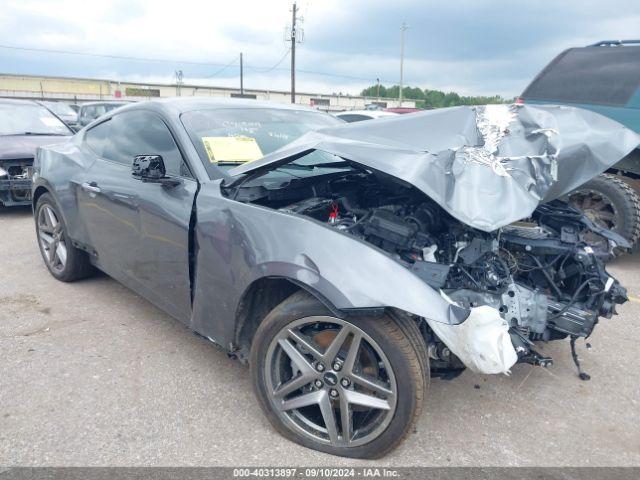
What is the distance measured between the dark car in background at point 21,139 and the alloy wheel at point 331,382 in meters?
6.25

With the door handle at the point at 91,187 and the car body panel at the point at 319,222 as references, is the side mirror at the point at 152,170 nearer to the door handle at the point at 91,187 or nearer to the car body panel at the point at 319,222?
the car body panel at the point at 319,222

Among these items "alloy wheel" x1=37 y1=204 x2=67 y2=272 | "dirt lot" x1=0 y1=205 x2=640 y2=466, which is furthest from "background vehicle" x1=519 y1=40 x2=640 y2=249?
"alloy wheel" x1=37 y1=204 x2=67 y2=272

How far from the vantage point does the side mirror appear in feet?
9.70

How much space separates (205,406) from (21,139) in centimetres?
648

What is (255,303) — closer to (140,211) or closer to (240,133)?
(140,211)

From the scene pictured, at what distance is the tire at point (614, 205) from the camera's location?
5020 millimetres

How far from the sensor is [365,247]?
Answer: 2.23m

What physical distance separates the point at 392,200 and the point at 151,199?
149 cm

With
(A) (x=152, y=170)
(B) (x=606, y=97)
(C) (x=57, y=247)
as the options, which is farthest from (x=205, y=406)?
(B) (x=606, y=97)

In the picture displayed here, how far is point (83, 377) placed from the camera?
3.05 meters

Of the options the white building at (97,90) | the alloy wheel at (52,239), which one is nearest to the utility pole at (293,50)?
the white building at (97,90)

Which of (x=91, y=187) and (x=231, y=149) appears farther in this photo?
(x=91, y=187)

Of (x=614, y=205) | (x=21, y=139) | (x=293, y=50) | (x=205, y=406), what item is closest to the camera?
(x=205, y=406)

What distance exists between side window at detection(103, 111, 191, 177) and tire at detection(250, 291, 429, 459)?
1.24 meters
